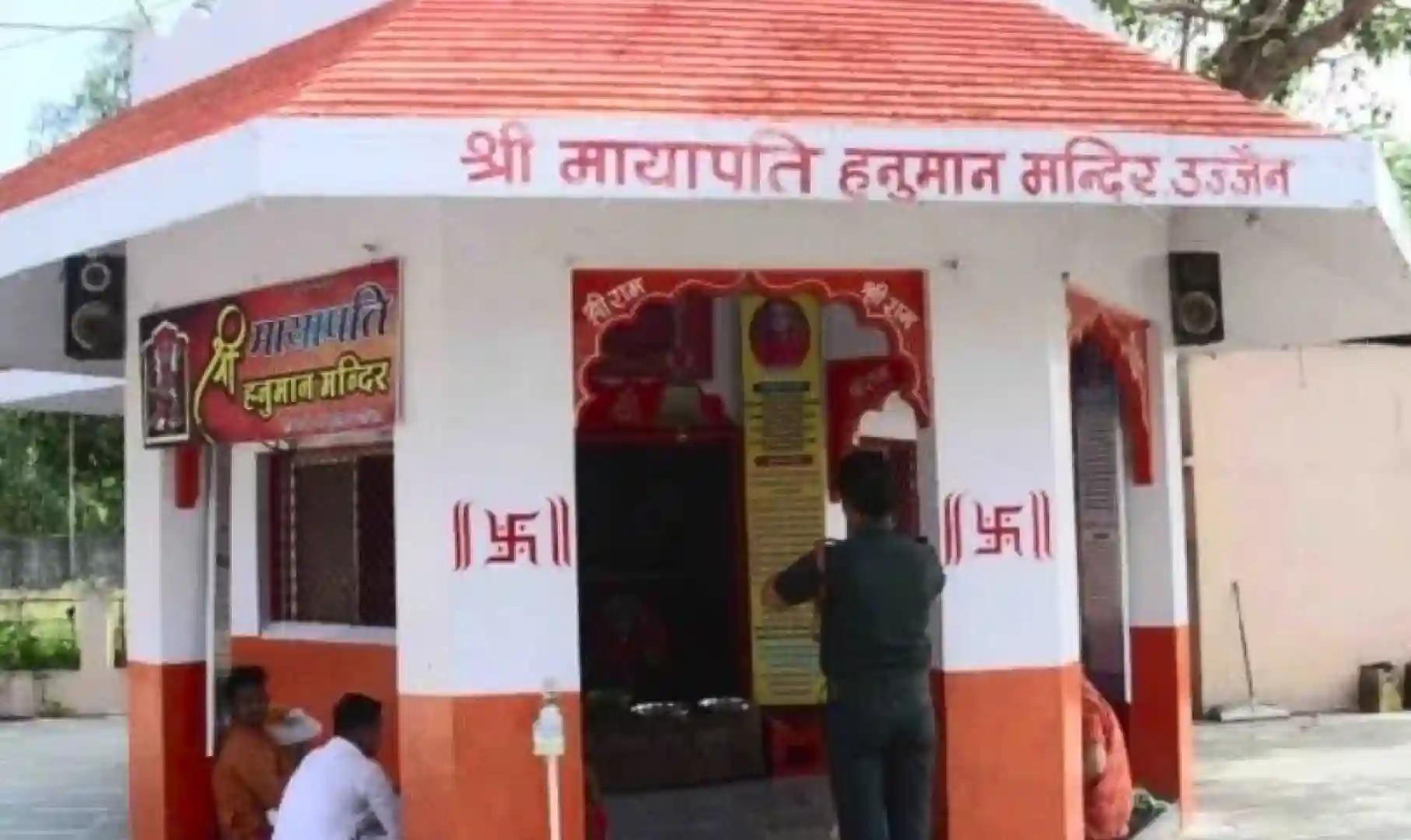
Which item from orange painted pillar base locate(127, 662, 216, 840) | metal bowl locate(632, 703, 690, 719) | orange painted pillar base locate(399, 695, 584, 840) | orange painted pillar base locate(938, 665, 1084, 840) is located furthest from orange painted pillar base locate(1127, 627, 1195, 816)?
orange painted pillar base locate(127, 662, 216, 840)

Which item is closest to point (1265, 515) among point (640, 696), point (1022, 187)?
point (640, 696)

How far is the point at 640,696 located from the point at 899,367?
12.6ft

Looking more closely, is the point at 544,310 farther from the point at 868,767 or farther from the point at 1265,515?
the point at 1265,515

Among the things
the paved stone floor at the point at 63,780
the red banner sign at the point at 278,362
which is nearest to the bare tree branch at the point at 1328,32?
the red banner sign at the point at 278,362

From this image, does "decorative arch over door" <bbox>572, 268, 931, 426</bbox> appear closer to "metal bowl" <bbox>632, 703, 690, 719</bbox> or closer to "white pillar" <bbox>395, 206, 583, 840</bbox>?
"white pillar" <bbox>395, 206, 583, 840</bbox>

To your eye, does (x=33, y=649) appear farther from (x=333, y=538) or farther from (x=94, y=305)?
(x=94, y=305)

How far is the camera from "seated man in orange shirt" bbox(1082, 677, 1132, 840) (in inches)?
339

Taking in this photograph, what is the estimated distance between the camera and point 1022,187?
22.6 ft

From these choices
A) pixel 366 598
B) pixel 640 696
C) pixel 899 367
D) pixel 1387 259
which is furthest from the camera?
pixel 640 696

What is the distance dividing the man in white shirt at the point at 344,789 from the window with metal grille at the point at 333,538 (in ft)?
6.88

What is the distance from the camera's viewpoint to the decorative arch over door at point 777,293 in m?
7.48

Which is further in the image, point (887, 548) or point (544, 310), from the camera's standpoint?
point (544, 310)

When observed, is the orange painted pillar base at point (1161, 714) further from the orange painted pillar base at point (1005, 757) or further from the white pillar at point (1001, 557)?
the orange painted pillar base at point (1005, 757)

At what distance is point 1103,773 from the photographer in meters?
8.65
